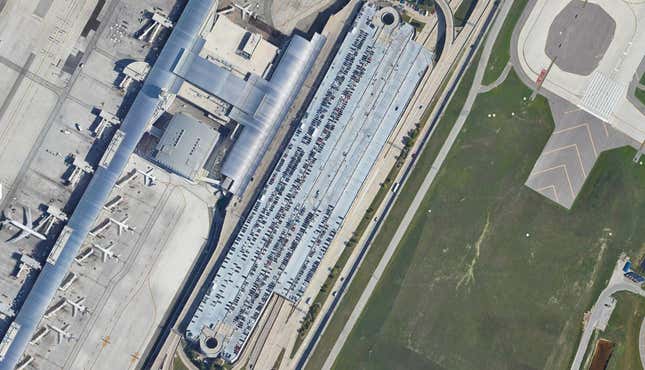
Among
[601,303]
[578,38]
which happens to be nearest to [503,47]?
[578,38]

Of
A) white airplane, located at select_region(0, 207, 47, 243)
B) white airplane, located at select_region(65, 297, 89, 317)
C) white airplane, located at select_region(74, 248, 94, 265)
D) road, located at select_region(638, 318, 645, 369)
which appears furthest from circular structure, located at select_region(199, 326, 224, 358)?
road, located at select_region(638, 318, 645, 369)

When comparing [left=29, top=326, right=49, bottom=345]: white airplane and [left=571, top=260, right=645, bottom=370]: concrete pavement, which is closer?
[left=29, top=326, right=49, bottom=345]: white airplane

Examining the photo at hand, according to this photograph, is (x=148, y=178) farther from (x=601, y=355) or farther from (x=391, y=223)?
(x=601, y=355)

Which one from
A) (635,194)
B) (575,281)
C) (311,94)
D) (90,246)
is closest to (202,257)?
(90,246)

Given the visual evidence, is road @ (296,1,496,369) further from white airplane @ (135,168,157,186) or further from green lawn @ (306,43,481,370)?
white airplane @ (135,168,157,186)

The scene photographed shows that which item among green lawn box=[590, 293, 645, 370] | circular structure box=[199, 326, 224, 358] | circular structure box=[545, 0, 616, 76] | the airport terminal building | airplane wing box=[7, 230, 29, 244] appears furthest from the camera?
circular structure box=[545, 0, 616, 76]

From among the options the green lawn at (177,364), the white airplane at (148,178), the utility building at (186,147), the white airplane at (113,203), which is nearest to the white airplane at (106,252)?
the white airplane at (113,203)
